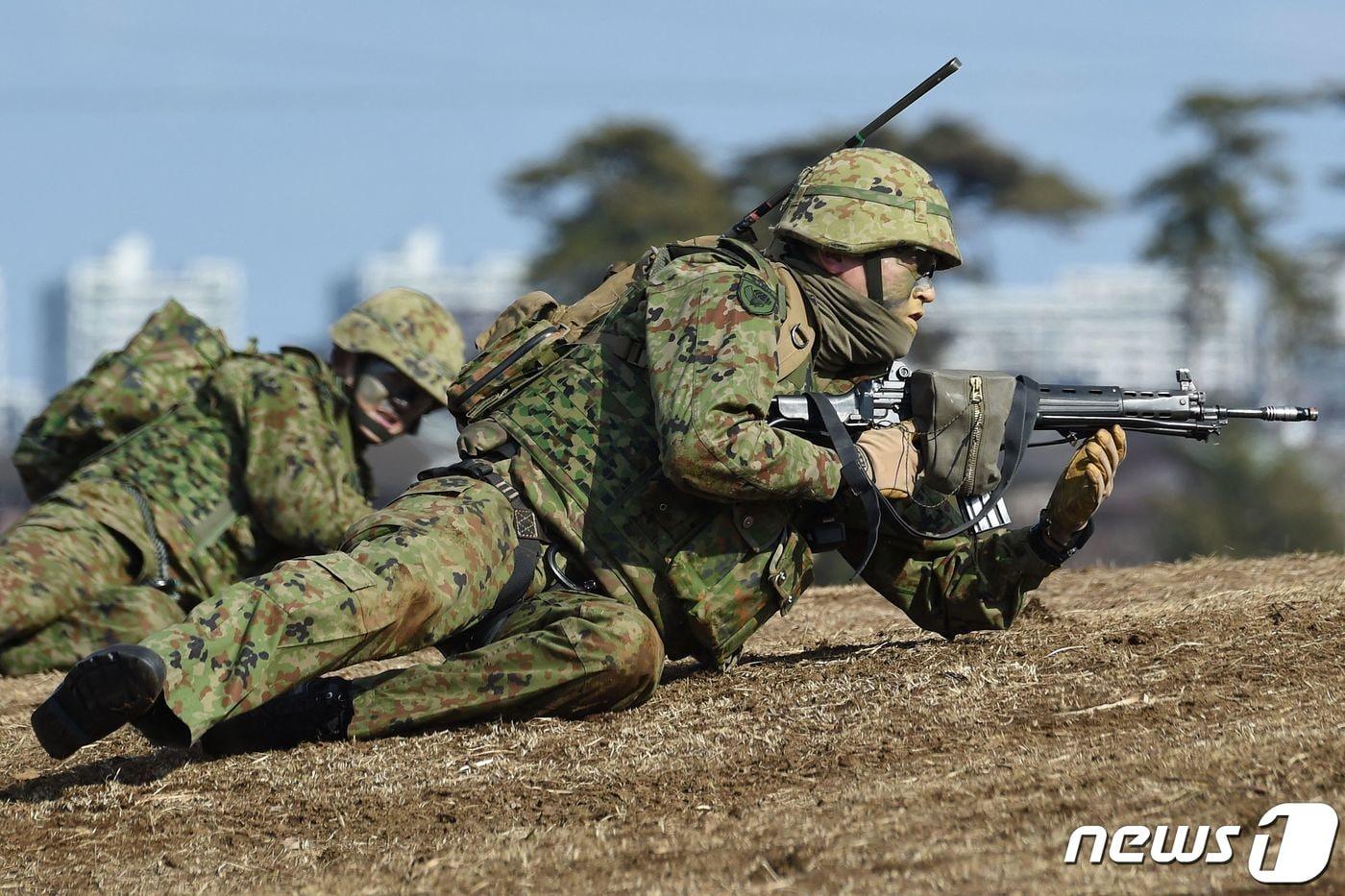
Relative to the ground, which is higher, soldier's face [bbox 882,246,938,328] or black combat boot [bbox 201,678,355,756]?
soldier's face [bbox 882,246,938,328]

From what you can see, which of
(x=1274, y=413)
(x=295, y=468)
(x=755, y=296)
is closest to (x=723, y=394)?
(x=755, y=296)

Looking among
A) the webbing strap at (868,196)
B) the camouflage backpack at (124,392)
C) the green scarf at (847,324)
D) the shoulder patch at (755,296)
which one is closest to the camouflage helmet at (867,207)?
the webbing strap at (868,196)

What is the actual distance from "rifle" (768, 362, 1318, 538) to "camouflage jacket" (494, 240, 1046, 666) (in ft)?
0.47

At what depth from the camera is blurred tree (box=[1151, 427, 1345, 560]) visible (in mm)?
31109

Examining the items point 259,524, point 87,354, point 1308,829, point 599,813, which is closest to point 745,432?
point 599,813

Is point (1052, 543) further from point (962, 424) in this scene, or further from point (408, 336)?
point (408, 336)

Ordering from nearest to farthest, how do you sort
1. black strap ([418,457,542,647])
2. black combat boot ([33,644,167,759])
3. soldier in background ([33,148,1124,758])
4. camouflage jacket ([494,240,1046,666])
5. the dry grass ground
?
the dry grass ground → black combat boot ([33,644,167,759]) → soldier in background ([33,148,1124,758]) → camouflage jacket ([494,240,1046,666]) → black strap ([418,457,542,647])

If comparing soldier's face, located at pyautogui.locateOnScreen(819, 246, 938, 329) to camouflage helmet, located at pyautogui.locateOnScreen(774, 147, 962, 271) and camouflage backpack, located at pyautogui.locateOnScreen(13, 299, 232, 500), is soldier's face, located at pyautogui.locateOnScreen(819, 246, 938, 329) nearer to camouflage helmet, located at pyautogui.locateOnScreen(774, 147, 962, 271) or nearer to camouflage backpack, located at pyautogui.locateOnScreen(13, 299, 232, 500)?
camouflage helmet, located at pyautogui.locateOnScreen(774, 147, 962, 271)

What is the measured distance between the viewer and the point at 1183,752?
14.5ft

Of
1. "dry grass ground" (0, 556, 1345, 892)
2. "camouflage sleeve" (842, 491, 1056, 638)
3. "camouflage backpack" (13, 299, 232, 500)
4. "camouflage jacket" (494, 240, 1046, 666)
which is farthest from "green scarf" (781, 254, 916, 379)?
"camouflage backpack" (13, 299, 232, 500)

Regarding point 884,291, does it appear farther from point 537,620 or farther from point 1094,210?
point 1094,210

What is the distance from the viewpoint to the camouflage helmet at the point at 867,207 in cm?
558

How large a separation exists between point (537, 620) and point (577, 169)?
105 ft

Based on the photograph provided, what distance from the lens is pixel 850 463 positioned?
17.6ft
